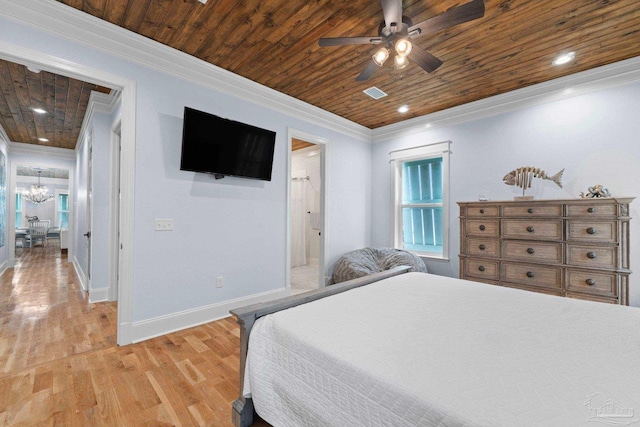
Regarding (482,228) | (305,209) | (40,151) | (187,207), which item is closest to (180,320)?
(187,207)

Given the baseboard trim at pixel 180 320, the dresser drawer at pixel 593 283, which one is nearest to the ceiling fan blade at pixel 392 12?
the dresser drawer at pixel 593 283

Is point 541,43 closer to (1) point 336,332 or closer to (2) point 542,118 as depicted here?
(2) point 542,118

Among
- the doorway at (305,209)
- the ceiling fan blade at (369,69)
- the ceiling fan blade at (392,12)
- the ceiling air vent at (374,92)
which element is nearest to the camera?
the ceiling fan blade at (392,12)

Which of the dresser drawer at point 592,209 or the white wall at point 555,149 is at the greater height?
the white wall at point 555,149

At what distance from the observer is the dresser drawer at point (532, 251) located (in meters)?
2.64

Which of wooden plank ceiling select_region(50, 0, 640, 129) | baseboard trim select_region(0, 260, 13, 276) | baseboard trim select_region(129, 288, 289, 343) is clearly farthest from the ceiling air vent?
baseboard trim select_region(0, 260, 13, 276)

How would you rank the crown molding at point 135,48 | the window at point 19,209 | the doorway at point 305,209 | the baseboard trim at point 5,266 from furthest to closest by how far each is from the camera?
the window at point 19,209 → the doorway at point 305,209 → the baseboard trim at point 5,266 → the crown molding at point 135,48

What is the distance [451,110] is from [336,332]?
375 cm

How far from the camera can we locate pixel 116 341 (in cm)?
243

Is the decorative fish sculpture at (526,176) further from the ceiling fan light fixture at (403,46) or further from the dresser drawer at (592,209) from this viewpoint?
the ceiling fan light fixture at (403,46)

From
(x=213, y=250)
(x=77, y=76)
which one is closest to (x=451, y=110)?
(x=213, y=250)

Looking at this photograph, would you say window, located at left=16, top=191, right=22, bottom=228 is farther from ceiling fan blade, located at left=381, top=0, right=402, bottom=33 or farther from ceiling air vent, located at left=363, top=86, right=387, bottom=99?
ceiling fan blade, located at left=381, top=0, right=402, bottom=33

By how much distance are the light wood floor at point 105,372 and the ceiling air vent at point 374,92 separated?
3.00 m

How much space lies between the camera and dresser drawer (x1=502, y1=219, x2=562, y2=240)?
264 centimetres
